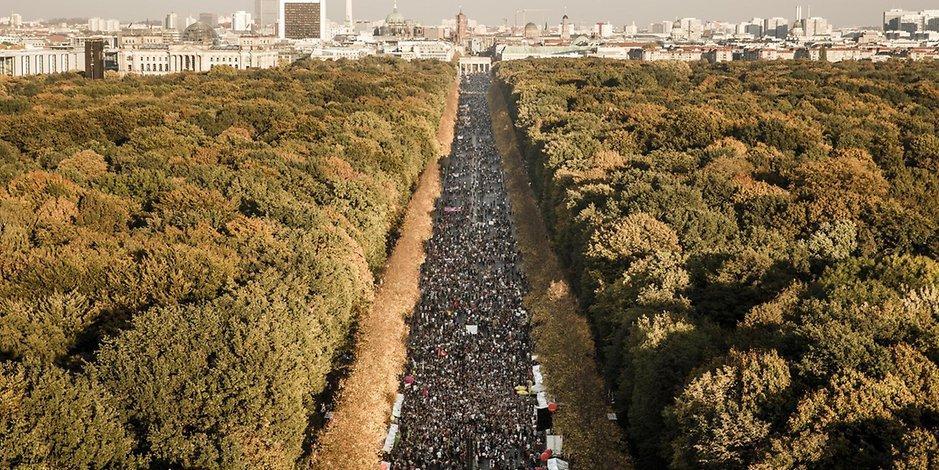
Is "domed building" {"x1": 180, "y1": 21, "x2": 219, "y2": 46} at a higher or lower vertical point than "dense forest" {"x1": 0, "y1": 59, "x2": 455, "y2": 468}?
higher

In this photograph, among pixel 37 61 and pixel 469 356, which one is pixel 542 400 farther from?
pixel 37 61

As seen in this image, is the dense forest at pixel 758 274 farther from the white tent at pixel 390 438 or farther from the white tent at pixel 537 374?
the white tent at pixel 390 438

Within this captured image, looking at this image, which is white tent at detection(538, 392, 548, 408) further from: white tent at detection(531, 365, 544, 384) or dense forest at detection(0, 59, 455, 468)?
dense forest at detection(0, 59, 455, 468)

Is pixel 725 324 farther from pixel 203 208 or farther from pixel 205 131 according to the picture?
pixel 205 131

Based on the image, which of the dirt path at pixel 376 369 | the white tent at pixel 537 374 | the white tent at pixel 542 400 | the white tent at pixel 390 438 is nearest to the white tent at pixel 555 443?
the white tent at pixel 542 400

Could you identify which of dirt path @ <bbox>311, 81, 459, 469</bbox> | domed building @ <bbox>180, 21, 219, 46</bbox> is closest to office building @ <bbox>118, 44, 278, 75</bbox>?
domed building @ <bbox>180, 21, 219, 46</bbox>
